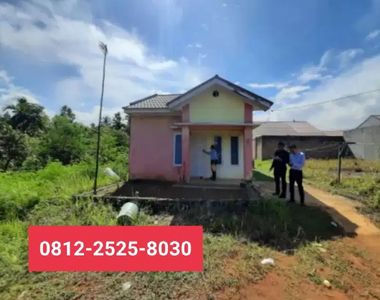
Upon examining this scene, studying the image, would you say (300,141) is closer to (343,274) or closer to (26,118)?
(343,274)

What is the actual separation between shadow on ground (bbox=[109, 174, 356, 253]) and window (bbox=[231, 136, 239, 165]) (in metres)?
4.16

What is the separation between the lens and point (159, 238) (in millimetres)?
4734

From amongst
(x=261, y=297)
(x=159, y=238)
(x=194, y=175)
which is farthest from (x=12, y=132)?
(x=261, y=297)

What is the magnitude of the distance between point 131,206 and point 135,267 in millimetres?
2648

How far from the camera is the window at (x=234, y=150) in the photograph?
40.3 ft

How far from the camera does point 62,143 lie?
20.0m

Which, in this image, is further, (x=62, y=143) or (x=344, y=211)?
(x=62, y=143)

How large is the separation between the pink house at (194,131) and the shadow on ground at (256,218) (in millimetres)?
3319

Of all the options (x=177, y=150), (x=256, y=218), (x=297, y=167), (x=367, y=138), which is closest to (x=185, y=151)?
(x=177, y=150)

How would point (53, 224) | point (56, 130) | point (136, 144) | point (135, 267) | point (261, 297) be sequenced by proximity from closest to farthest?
1. point (261, 297)
2. point (135, 267)
3. point (53, 224)
4. point (136, 144)
5. point (56, 130)

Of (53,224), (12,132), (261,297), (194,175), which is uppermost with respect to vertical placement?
(12,132)

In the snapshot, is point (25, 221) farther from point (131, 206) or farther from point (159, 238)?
point (159, 238)

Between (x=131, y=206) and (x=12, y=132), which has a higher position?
(x=12, y=132)

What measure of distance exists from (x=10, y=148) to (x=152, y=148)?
15.6 metres
